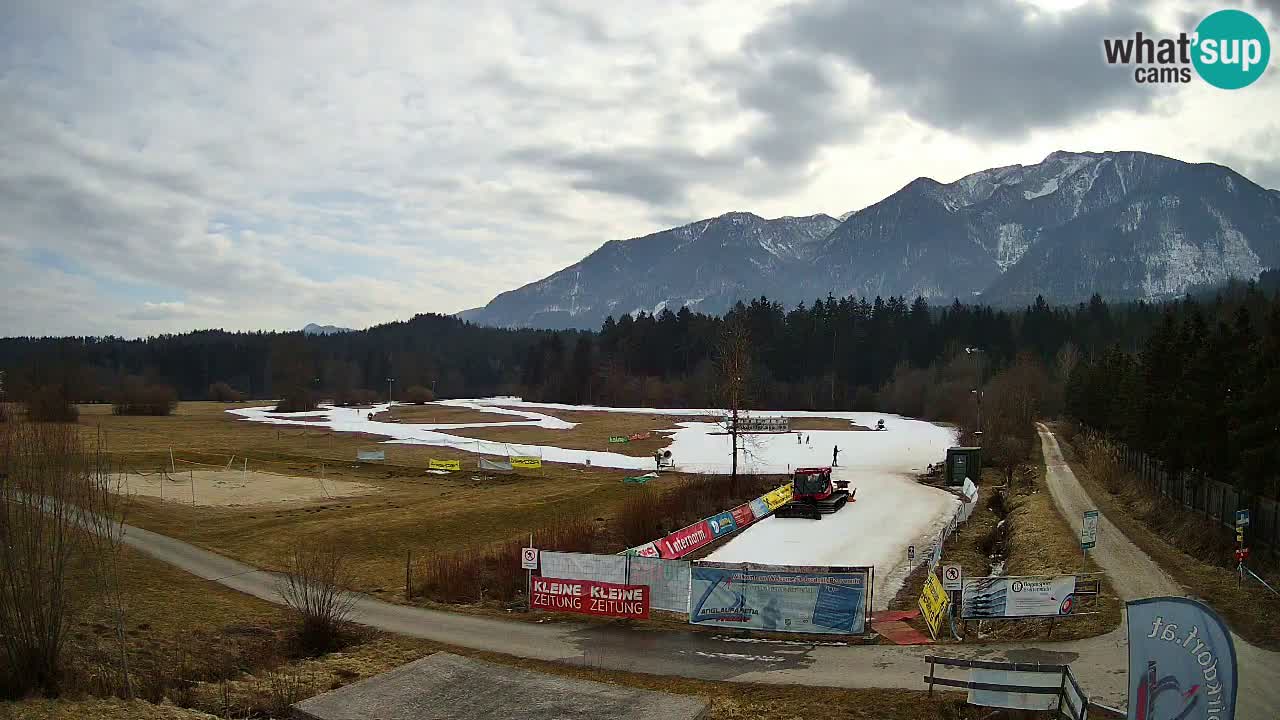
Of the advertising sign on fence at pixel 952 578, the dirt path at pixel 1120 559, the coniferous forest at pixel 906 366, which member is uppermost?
the coniferous forest at pixel 906 366

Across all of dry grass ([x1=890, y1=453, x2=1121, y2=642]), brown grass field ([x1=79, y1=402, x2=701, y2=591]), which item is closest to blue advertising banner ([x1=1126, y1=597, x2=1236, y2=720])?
dry grass ([x1=890, y1=453, x2=1121, y2=642])

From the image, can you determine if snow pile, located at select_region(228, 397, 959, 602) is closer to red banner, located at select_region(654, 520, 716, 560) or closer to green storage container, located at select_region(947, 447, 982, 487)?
red banner, located at select_region(654, 520, 716, 560)

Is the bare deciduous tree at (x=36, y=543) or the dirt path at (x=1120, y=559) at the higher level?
the bare deciduous tree at (x=36, y=543)

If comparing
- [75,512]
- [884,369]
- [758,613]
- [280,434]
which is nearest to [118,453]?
[280,434]

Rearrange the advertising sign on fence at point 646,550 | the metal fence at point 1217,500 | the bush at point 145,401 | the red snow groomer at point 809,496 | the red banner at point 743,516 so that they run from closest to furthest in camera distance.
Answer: the metal fence at point 1217,500, the advertising sign on fence at point 646,550, the red banner at point 743,516, the red snow groomer at point 809,496, the bush at point 145,401

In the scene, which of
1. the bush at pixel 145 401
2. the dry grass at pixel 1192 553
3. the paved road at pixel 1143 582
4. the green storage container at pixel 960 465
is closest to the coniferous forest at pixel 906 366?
the dry grass at pixel 1192 553

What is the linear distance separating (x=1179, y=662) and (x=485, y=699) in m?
11.8

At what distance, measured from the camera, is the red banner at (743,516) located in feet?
123

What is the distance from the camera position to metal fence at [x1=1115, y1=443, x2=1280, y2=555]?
25.6 meters

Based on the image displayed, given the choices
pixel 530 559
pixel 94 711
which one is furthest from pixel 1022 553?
pixel 94 711

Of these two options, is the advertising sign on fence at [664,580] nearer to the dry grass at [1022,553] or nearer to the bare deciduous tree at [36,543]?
the dry grass at [1022,553]

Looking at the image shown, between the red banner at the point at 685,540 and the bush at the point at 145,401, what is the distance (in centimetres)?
13184

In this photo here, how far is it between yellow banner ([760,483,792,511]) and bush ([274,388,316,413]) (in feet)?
420

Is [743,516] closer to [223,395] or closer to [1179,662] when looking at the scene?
[1179,662]
